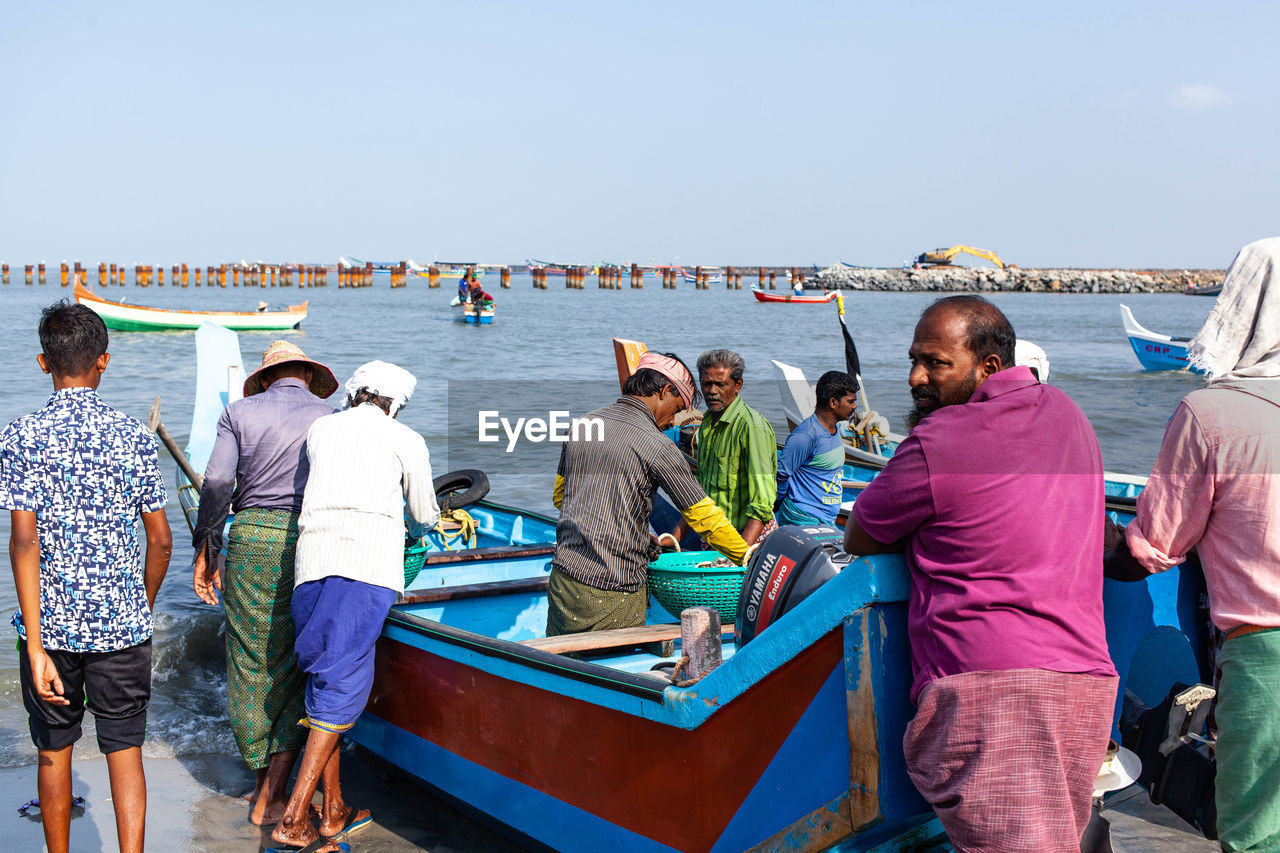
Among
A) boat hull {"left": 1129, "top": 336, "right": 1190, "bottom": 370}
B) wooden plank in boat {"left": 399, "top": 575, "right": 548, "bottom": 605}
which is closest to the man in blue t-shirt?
wooden plank in boat {"left": 399, "top": 575, "right": 548, "bottom": 605}

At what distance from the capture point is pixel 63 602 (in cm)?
335

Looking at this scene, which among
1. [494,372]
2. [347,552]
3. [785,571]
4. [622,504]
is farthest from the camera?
[494,372]

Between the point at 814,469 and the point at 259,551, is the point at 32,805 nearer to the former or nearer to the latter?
the point at 259,551

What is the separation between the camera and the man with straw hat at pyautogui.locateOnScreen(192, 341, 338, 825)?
14.4ft

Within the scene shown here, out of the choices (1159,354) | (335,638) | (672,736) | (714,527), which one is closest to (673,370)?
(714,527)

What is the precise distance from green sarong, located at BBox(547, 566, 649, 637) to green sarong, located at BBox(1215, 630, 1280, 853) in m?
2.33

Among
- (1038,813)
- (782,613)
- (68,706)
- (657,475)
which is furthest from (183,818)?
(1038,813)

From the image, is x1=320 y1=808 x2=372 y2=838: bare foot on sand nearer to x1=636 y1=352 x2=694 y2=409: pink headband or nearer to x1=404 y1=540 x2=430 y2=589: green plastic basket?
x1=404 y1=540 x2=430 y2=589: green plastic basket

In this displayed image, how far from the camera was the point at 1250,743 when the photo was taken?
2510 mm

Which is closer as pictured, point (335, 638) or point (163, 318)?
point (335, 638)

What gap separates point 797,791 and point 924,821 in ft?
1.14

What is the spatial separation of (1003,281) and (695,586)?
→ 100171 millimetres

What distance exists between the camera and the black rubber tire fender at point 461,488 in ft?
20.6

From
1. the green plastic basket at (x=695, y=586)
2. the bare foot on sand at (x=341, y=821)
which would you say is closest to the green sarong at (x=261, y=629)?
the bare foot on sand at (x=341, y=821)
